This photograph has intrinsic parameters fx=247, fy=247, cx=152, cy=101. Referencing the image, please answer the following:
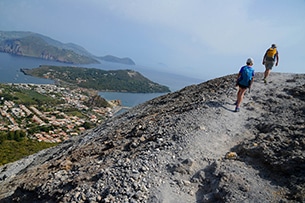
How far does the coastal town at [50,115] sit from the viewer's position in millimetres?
54188

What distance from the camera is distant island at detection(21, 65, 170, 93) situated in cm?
15160

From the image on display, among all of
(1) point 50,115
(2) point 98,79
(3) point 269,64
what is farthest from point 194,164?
(2) point 98,79

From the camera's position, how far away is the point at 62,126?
202ft

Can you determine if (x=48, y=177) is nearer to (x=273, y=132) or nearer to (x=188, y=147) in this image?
(x=188, y=147)

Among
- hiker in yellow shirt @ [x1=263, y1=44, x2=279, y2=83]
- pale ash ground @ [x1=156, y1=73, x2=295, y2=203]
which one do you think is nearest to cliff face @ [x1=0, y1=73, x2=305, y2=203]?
pale ash ground @ [x1=156, y1=73, x2=295, y2=203]

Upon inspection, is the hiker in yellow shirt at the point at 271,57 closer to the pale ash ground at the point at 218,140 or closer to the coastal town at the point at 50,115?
the pale ash ground at the point at 218,140

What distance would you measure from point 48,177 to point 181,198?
3888 mm

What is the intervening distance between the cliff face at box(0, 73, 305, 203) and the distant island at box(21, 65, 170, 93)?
14189cm

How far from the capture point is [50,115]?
72812 millimetres

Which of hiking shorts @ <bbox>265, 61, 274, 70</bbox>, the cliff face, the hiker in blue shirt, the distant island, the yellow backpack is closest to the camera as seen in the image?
the cliff face

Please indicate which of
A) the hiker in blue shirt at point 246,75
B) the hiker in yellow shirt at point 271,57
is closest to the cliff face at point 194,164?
the hiker in blue shirt at point 246,75

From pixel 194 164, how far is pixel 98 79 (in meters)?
165

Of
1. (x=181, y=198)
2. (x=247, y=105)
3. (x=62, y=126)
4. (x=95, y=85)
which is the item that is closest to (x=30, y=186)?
(x=181, y=198)

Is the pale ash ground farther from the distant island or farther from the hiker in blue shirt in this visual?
the distant island
